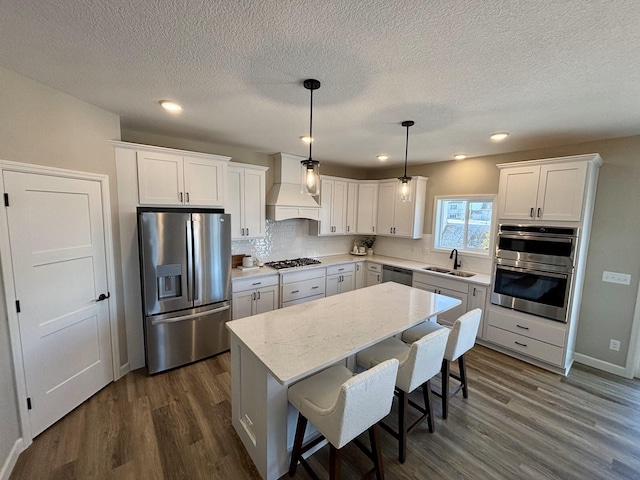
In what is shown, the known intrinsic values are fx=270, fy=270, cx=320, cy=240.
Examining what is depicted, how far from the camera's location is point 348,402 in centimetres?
132

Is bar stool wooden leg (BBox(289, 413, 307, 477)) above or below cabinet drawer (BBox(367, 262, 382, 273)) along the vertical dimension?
below

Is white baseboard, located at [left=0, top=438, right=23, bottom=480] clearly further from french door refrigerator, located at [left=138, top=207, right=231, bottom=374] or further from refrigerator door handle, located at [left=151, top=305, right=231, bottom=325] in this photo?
refrigerator door handle, located at [left=151, top=305, right=231, bottom=325]

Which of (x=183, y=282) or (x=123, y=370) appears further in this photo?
(x=183, y=282)

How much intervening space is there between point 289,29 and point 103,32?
3.03 feet

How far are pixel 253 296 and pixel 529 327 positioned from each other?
3.34m

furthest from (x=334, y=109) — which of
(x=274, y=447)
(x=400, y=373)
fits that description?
(x=274, y=447)

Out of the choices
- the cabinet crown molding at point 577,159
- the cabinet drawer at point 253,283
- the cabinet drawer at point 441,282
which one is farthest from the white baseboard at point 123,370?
Result: the cabinet crown molding at point 577,159

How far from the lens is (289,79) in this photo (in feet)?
5.81

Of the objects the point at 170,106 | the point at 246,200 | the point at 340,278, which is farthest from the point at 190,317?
the point at 340,278

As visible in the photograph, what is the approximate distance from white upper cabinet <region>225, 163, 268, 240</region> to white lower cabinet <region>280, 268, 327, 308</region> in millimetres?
772

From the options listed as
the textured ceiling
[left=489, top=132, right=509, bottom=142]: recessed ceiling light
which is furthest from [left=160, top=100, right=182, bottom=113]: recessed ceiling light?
[left=489, top=132, right=509, bottom=142]: recessed ceiling light

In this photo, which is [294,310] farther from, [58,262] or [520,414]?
[520,414]

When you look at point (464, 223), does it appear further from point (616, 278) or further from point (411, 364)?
point (411, 364)

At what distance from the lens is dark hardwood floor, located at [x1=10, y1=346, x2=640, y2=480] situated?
1808 millimetres
